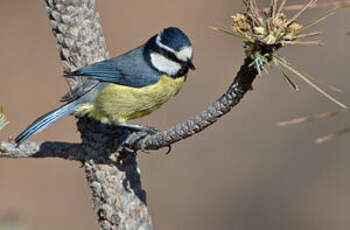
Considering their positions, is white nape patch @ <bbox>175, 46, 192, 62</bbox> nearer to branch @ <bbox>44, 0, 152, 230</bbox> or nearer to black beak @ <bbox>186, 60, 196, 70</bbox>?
black beak @ <bbox>186, 60, 196, 70</bbox>

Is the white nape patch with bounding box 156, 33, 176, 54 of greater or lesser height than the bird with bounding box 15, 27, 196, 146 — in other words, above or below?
above

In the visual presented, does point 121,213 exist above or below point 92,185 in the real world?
below

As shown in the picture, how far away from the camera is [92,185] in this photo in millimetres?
2732

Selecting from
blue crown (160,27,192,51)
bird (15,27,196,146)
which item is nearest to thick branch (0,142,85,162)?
bird (15,27,196,146)

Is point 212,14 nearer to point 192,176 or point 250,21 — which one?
point 192,176

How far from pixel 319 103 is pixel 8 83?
3923mm

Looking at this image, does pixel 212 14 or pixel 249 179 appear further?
pixel 212 14

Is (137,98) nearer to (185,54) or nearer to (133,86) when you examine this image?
(133,86)

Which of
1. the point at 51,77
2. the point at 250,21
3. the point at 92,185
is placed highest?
the point at 51,77

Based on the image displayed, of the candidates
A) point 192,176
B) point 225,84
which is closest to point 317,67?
point 225,84

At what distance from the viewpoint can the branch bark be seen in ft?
8.66

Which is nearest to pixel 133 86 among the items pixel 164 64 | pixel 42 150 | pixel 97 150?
pixel 164 64

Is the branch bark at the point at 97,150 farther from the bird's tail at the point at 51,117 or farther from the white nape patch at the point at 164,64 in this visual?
the white nape patch at the point at 164,64

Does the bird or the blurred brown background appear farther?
the blurred brown background
